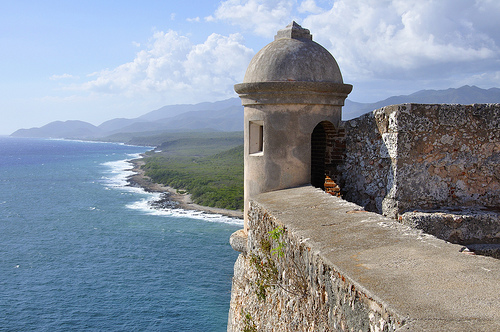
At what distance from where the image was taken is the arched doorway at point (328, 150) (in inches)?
275

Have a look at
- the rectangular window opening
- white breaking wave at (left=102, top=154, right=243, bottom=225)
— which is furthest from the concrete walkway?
white breaking wave at (left=102, top=154, right=243, bottom=225)

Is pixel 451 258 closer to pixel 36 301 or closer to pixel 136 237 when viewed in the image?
pixel 36 301

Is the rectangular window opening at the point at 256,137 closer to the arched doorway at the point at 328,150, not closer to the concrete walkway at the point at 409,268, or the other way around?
the arched doorway at the point at 328,150

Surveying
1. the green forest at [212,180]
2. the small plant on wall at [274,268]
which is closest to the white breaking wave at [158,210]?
the green forest at [212,180]

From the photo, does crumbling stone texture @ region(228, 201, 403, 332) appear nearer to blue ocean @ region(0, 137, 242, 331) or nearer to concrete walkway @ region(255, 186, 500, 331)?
concrete walkway @ region(255, 186, 500, 331)

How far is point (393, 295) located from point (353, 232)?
4.48 feet

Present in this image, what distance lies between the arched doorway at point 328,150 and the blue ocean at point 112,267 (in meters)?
18.3

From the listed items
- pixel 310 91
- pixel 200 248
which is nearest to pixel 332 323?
pixel 310 91

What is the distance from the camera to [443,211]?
5.45 meters

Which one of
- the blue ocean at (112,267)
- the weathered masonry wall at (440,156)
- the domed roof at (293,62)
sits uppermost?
the domed roof at (293,62)

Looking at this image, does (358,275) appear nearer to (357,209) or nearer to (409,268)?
(409,268)

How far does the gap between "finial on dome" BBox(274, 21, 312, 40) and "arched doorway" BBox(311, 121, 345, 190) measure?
1.43m

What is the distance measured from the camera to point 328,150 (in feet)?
23.3

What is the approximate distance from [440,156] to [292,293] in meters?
2.75
